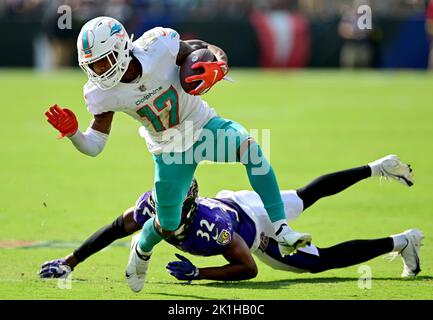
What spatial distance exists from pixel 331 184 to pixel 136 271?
5.75ft

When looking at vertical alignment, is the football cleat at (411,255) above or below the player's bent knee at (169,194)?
below

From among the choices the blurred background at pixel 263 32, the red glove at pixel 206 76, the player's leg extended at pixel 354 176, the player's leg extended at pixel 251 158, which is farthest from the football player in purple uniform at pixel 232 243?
the blurred background at pixel 263 32

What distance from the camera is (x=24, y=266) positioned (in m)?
6.81

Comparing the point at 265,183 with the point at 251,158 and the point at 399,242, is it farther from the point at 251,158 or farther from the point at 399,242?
the point at 399,242

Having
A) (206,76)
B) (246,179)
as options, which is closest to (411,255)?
(206,76)

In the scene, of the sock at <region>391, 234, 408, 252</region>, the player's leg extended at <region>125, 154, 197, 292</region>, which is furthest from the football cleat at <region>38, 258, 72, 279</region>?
the sock at <region>391, 234, 408, 252</region>

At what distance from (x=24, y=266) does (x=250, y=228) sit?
167 cm

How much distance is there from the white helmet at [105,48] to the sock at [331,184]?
176cm

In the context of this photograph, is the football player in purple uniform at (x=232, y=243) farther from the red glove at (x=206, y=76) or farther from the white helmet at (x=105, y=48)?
the white helmet at (x=105, y=48)

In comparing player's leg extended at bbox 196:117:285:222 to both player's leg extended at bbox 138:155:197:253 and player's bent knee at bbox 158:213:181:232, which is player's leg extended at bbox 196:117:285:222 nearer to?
player's leg extended at bbox 138:155:197:253

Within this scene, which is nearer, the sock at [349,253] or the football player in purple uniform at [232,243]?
the football player in purple uniform at [232,243]

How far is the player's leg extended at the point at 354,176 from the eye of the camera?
692cm

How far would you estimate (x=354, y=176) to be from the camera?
6.96 metres

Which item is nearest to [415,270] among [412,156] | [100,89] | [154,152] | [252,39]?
[154,152]
